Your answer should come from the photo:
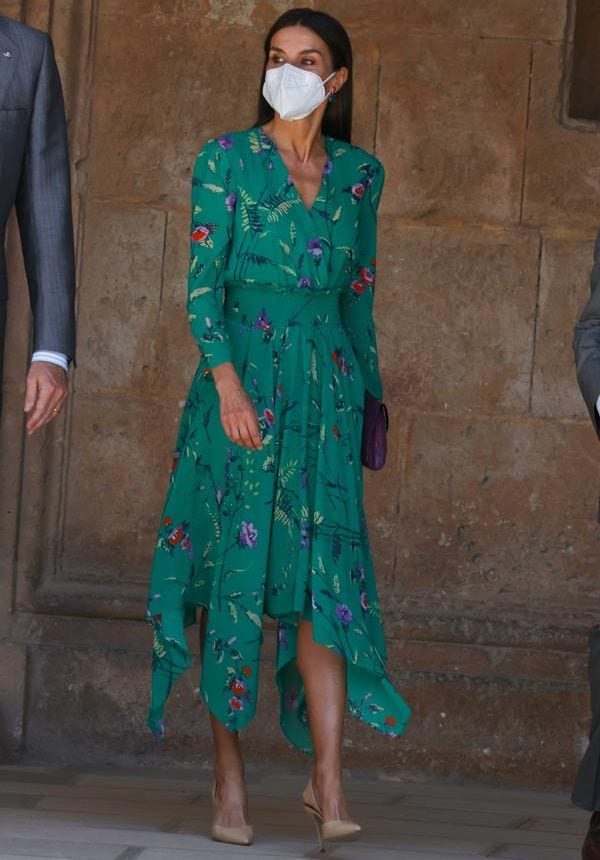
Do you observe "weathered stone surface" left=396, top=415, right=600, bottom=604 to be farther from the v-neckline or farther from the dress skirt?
the v-neckline

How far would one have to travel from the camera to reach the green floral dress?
15.3ft

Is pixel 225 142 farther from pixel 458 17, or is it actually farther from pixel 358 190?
pixel 458 17

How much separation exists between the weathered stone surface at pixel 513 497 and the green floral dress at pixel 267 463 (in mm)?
1281

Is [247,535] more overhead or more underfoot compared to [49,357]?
more underfoot

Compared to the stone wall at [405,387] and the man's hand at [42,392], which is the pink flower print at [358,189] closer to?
the man's hand at [42,392]

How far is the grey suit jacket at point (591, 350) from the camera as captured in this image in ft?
13.6

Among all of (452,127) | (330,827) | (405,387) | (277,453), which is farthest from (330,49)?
(330,827)

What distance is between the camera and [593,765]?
13.8 feet

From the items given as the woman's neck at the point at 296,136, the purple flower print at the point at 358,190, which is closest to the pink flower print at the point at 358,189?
the purple flower print at the point at 358,190

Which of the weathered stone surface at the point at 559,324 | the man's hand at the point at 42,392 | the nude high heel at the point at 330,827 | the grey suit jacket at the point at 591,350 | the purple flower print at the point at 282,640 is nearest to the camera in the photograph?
the grey suit jacket at the point at 591,350

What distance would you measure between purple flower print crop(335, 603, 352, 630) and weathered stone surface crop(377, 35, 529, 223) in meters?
1.79

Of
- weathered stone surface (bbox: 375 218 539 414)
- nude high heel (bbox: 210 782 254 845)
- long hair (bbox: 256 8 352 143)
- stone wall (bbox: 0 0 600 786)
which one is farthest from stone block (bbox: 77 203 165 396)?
nude high heel (bbox: 210 782 254 845)

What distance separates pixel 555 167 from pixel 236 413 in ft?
6.25

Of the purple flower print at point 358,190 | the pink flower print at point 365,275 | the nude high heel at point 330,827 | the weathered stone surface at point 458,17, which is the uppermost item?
the weathered stone surface at point 458,17
